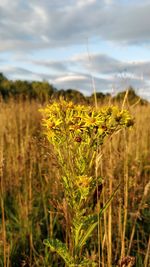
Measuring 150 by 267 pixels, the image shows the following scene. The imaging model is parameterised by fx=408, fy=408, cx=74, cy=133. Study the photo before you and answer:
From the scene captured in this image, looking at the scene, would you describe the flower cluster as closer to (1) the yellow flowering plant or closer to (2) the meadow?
(1) the yellow flowering plant

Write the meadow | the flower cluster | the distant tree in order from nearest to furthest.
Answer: the flower cluster
the meadow
the distant tree

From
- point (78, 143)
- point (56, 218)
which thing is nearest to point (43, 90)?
point (56, 218)

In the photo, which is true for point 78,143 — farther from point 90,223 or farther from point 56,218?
point 56,218

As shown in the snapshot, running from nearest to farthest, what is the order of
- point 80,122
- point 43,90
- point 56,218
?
point 80,122 < point 56,218 < point 43,90

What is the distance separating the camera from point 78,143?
4.93 ft

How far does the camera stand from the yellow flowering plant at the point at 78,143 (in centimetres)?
144

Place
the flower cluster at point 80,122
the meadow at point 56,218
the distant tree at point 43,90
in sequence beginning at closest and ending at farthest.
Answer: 1. the flower cluster at point 80,122
2. the meadow at point 56,218
3. the distant tree at point 43,90

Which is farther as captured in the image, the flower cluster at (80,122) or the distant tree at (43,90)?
the distant tree at (43,90)

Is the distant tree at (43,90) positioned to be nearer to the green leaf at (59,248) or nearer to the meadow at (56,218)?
the meadow at (56,218)

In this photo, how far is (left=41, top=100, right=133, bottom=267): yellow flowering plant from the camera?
1442 millimetres

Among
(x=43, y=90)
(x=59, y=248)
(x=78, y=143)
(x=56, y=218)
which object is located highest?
(x=43, y=90)

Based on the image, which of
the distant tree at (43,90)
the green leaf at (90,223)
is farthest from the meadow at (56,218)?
the distant tree at (43,90)

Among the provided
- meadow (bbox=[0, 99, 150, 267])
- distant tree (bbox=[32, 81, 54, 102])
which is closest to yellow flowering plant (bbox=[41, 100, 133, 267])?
meadow (bbox=[0, 99, 150, 267])

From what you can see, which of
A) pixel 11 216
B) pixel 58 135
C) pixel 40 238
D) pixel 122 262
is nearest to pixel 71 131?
pixel 58 135
